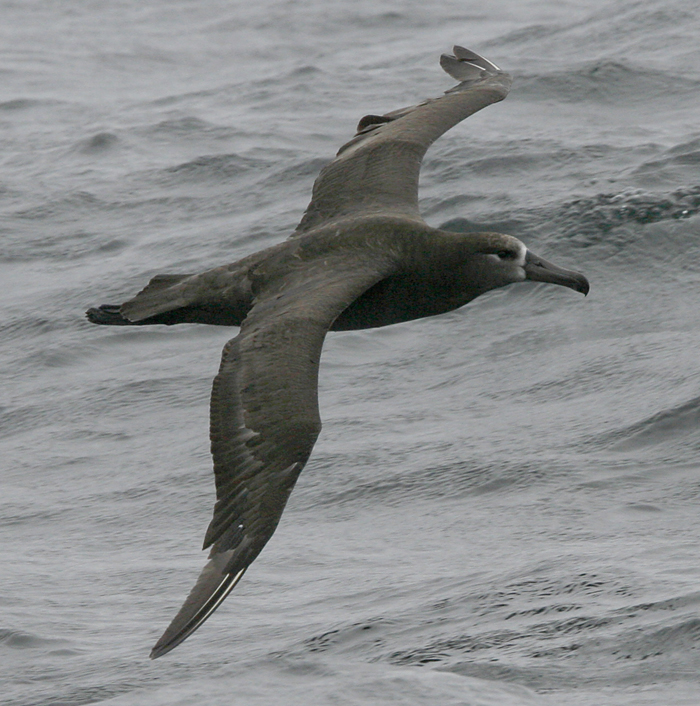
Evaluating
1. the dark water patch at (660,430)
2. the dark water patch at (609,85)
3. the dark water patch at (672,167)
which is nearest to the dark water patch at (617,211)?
the dark water patch at (672,167)

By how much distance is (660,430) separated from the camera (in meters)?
11.8

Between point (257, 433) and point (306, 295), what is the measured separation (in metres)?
1.11

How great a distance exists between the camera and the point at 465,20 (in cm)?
2614

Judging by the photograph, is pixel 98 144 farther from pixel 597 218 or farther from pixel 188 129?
pixel 597 218

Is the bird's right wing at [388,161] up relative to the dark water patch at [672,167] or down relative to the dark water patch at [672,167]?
up

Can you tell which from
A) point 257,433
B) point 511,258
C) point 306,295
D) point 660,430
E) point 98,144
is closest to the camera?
point 257,433

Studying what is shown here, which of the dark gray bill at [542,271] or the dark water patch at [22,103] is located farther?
the dark water patch at [22,103]

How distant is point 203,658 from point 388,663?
1.32 metres

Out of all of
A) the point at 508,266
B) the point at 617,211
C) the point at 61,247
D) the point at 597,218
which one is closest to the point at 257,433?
the point at 508,266

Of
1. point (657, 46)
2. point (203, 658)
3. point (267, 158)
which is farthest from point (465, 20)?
point (203, 658)

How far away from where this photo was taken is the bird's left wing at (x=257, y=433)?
25.7 ft

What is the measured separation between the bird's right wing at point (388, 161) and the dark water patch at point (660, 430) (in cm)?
260

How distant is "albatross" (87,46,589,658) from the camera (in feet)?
26.2

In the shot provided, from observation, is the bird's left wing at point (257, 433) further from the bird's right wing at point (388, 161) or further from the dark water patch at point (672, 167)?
the dark water patch at point (672, 167)
